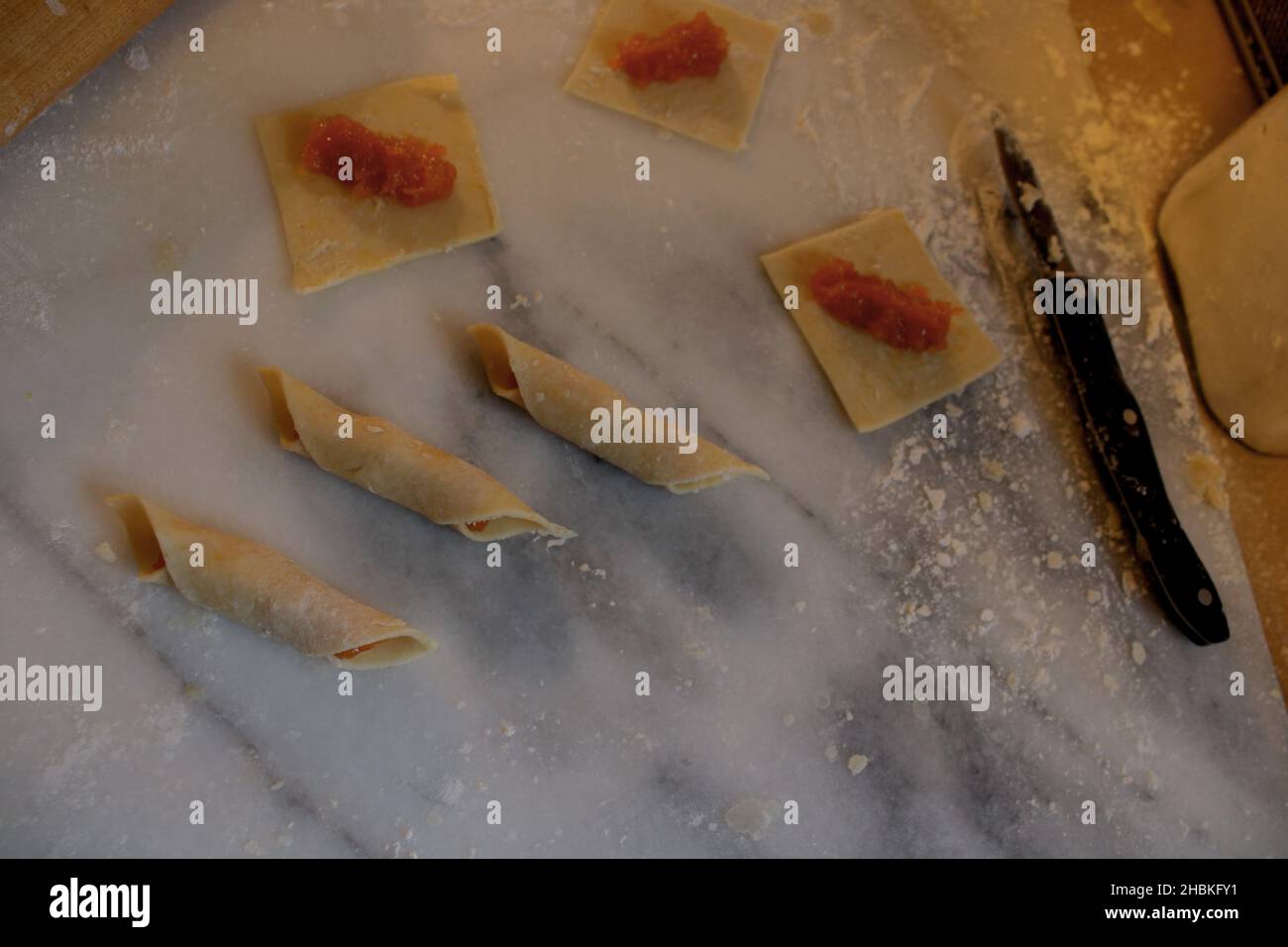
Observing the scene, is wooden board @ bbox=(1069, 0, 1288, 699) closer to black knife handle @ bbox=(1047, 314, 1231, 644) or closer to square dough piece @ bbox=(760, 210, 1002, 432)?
black knife handle @ bbox=(1047, 314, 1231, 644)

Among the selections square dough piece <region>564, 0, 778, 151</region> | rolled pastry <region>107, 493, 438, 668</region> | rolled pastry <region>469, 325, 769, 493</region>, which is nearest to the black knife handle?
rolled pastry <region>469, 325, 769, 493</region>

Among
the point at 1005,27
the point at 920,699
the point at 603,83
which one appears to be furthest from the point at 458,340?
the point at 1005,27

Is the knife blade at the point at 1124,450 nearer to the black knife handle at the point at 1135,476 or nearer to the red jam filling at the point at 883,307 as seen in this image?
the black knife handle at the point at 1135,476

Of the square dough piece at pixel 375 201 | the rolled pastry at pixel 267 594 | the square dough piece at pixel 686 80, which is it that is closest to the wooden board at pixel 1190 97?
the square dough piece at pixel 686 80

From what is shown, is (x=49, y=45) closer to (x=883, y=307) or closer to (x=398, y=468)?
(x=398, y=468)

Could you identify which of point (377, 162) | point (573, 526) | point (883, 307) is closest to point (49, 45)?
point (377, 162)

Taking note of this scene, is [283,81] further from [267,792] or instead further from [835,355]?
[267,792]
